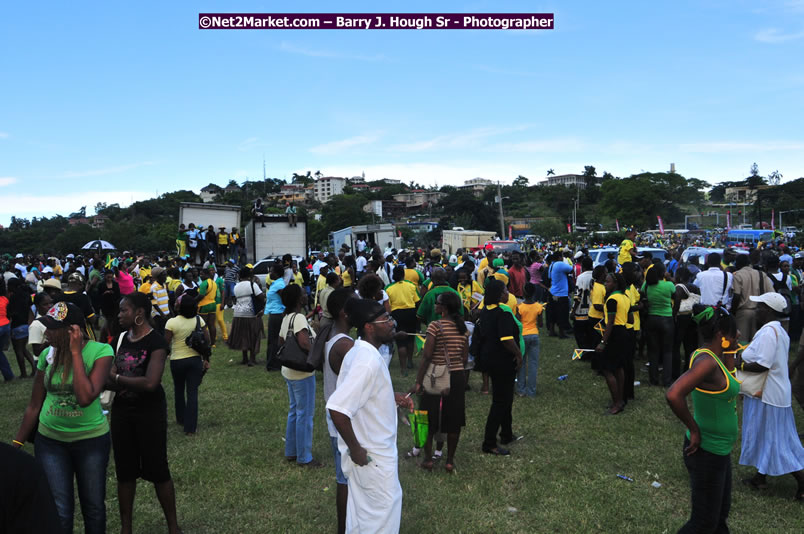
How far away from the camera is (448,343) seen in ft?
18.1

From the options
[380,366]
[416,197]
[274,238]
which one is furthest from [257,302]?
[416,197]

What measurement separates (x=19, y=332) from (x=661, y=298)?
405 inches

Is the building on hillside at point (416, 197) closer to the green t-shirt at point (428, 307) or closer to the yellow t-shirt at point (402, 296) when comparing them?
the yellow t-shirt at point (402, 296)

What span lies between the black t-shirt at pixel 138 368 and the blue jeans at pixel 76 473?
344 millimetres

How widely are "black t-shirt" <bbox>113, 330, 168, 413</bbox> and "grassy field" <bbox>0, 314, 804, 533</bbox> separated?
127 cm

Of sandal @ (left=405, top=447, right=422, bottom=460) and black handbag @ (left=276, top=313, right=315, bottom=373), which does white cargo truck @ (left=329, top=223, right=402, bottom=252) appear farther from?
black handbag @ (left=276, top=313, right=315, bottom=373)

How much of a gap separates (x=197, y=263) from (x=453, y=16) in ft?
45.1

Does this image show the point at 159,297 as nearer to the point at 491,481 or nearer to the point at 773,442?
the point at 491,481

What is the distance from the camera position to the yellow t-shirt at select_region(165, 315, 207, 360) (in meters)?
6.34

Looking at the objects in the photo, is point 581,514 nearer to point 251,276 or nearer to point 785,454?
point 785,454

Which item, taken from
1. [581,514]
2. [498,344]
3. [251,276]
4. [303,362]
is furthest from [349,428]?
[251,276]

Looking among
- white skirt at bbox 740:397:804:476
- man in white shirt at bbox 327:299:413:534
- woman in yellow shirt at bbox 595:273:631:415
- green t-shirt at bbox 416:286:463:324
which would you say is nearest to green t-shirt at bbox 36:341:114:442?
man in white shirt at bbox 327:299:413:534

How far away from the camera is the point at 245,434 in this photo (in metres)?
6.62

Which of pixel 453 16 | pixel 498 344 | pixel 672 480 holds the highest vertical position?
pixel 453 16
